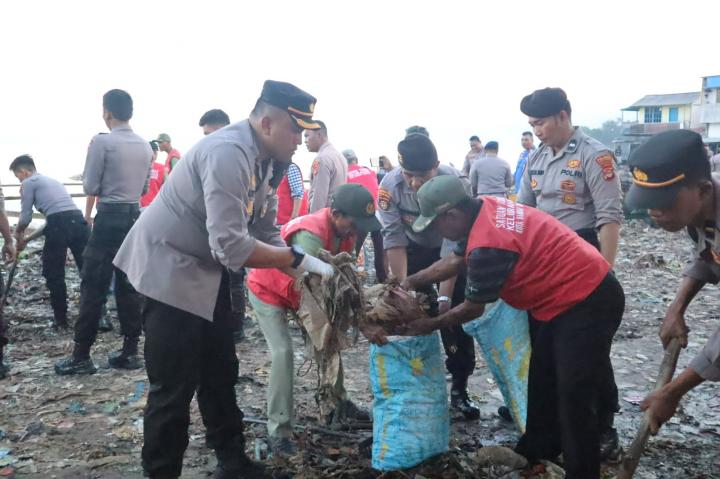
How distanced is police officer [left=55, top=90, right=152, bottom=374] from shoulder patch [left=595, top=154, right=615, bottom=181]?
3763mm

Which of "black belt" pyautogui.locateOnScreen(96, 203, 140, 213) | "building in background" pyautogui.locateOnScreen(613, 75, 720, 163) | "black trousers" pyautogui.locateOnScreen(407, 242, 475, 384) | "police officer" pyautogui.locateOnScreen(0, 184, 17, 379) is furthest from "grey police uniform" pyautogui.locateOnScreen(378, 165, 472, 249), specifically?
Result: "building in background" pyautogui.locateOnScreen(613, 75, 720, 163)

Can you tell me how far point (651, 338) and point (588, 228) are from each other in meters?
2.91

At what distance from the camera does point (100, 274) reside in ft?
16.6

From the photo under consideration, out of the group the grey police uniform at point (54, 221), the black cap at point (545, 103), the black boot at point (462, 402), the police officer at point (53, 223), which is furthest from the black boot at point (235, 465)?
the police officer at point (53, 223)

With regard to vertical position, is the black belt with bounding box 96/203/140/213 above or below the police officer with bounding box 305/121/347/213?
below

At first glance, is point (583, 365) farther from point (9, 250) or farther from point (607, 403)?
point (9, 250)

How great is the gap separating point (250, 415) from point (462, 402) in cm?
148

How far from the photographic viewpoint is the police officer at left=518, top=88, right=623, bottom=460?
144 inches

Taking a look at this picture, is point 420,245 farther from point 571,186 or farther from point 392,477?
point 392,477

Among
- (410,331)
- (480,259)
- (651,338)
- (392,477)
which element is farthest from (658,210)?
(651,338)

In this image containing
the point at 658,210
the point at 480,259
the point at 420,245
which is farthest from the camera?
the point at 420,245

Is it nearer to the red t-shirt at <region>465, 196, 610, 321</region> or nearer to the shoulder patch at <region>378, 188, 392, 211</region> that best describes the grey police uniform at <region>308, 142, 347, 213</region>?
the shoulder patch at <region>378, 188, 392, 211</region>

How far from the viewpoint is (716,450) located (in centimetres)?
370

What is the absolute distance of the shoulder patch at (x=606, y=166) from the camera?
3.69 m
